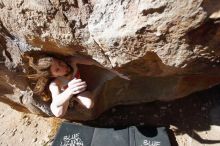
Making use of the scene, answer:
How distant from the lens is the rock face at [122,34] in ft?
3.90

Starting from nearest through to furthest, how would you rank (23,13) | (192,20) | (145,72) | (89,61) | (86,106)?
1. (192,20)
2. (23,13)
3. (145,72)
4. (89,61)
5. (86,106)

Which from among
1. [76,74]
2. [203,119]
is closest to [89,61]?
[76,74]

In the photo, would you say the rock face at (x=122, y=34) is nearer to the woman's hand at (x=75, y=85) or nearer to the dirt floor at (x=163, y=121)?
the woman's hand at (x=75, y=85)

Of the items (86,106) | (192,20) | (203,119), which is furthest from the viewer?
(203,119)

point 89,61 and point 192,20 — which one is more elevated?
point 89,61

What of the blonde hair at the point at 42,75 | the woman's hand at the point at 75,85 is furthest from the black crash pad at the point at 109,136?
the woman's hand at the point at 75,85

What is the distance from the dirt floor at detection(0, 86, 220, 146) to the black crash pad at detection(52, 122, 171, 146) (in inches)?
2.5

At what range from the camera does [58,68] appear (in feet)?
5.57

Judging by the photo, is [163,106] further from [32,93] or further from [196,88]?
[32,93]

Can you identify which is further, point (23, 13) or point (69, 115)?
point (69, 115)

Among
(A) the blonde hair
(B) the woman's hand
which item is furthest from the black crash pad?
(B) the woman's hand

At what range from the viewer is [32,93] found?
1.92 meters

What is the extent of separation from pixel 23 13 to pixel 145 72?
56cm

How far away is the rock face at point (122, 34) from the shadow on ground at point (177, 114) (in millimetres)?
274
